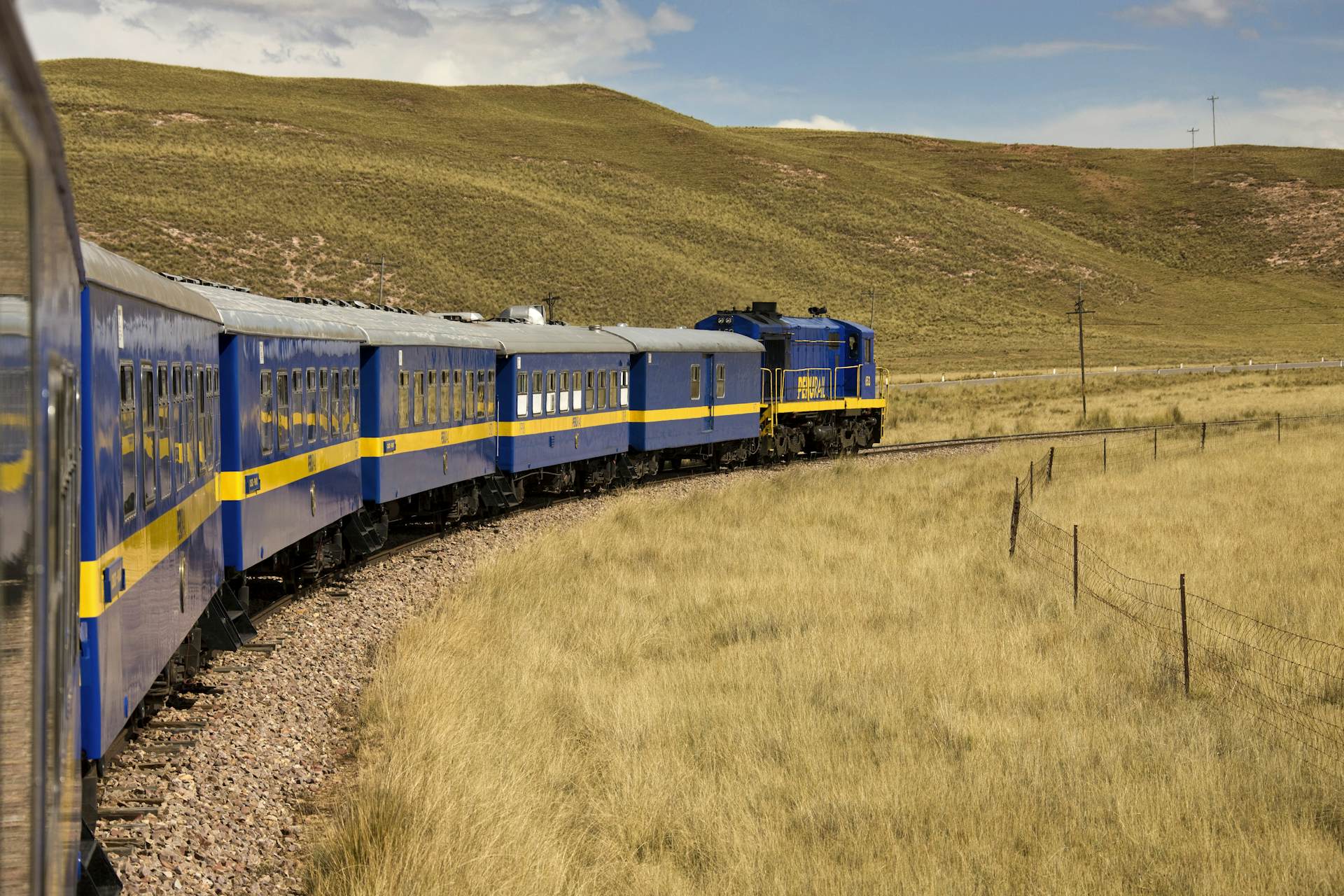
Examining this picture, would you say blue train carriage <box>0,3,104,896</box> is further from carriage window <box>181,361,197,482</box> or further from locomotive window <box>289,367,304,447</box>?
locomotive window <box>289,367,304,447</box>

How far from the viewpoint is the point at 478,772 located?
854 centimetres

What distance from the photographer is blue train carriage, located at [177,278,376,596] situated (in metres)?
11.3

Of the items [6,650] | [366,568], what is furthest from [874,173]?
[6,650]

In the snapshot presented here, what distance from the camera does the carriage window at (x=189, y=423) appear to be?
884 centimetres

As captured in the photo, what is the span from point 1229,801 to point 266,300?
9.93 metres

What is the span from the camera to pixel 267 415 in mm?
12211

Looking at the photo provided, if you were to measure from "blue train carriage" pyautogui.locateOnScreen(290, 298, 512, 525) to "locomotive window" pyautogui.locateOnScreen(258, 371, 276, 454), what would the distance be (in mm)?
3024

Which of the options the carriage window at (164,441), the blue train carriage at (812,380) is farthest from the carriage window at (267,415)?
the blue train carriage at (812,380)

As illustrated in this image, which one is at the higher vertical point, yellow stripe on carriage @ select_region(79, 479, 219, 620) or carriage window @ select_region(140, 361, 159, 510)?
carriage window @ select_region(140, 361, 159, 510)

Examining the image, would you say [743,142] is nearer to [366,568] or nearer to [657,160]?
[657,160]

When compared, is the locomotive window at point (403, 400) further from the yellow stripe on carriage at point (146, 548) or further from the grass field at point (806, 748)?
the yellow stripe on carriage at point (146, 548)

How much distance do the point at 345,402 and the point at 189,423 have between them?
255 inches

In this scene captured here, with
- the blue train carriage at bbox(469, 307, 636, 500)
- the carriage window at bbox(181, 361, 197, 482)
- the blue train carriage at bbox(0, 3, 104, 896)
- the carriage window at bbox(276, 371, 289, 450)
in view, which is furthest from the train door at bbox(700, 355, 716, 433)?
the blue train carriage at bbox(0, 3, 104, 896)

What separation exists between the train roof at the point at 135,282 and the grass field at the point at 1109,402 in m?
34.4
